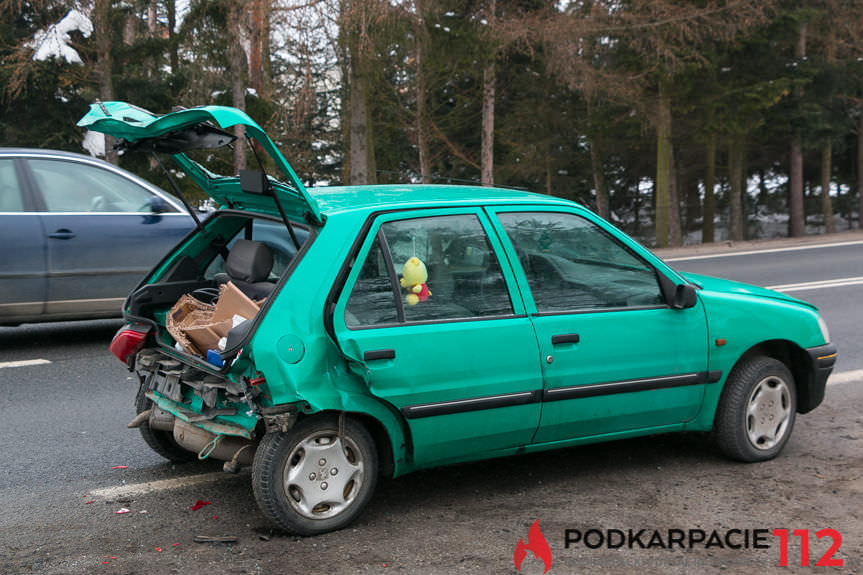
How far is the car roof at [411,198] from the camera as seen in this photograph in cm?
412

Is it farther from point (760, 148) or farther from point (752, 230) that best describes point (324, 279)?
point (752, 230)

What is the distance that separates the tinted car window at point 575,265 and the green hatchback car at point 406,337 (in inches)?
0.4

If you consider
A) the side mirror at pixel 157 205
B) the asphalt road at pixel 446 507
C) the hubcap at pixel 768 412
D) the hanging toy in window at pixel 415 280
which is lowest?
the asphalt road at pixel 446 507

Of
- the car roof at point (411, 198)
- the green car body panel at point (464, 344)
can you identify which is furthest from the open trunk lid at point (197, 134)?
the car roof at point (411, 198)

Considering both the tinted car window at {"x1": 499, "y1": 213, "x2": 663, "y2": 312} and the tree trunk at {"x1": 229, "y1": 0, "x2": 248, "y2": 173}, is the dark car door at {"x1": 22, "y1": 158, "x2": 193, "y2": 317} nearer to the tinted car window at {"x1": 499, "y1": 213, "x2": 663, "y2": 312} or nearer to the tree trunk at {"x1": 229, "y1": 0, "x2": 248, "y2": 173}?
the tinted car window at {"x1": 499, "y1": 213, "x2": 663, "y2": 312}

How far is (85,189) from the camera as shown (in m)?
8.07

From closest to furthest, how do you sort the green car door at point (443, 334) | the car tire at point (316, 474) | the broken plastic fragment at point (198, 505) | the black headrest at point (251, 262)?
1. the car tire at point (316, 474)
2. the green car door at point (443, 334)
3. the broken plastic fragment at point (198, 505)
4. the black headrest at point (251, 262)

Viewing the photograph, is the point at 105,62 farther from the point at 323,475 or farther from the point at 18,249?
the point at 323,475

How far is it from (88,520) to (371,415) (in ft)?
4.78

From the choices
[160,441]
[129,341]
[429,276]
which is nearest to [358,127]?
[160,441]

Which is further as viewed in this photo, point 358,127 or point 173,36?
point 173,36

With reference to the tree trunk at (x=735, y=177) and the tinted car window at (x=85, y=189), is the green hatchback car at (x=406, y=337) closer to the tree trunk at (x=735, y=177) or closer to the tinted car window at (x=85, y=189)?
the tinted car window at (x=85, y=189)

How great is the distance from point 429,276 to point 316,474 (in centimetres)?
104

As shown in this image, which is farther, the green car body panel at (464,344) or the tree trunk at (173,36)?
the tree trunk at (173,36)
